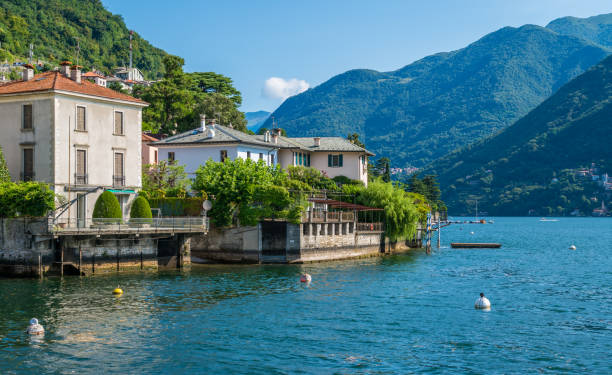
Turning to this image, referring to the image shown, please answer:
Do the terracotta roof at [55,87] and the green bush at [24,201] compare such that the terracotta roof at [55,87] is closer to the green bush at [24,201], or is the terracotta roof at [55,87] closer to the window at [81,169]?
the window at [81,169]

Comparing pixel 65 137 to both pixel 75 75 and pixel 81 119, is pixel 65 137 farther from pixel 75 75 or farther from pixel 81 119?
pixel 75 75

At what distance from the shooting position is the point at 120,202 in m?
59.0

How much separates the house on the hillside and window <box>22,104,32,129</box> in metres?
22.9

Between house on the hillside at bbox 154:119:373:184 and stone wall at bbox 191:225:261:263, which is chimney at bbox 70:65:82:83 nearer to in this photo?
stone wall at bbox 191:225:261:263

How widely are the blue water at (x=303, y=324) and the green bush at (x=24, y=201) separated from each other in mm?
5131

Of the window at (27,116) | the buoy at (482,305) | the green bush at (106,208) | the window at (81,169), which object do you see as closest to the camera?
the buoy at (482,305)

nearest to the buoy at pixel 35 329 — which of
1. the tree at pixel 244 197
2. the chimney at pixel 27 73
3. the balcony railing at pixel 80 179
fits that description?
the balcony railing at pixel 80 179

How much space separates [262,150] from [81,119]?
30443 mm

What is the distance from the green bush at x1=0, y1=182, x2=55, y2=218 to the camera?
47969 mm

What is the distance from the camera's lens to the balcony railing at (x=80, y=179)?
2151 inches

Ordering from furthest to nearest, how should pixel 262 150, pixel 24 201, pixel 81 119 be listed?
pixel 262 150
pixel 81 119
pixel 24 201

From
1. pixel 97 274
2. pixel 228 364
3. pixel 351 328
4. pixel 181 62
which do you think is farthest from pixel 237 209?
pixel 181 62

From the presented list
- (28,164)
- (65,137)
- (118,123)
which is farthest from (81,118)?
(28,164)

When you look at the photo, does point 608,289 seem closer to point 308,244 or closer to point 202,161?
point 308,244
